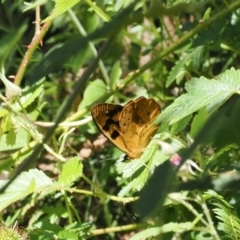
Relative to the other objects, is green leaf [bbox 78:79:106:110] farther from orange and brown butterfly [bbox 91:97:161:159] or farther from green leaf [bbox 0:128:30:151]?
orange and brown butterfly [bbox 91:97:161:159]

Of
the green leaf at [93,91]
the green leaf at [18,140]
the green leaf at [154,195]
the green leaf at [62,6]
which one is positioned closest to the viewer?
the green leaf at [154,195]

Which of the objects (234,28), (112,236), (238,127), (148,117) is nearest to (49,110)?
(112,236)

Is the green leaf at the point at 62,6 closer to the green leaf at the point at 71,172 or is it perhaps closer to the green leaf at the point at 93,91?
the green leaf at the point at 71,172

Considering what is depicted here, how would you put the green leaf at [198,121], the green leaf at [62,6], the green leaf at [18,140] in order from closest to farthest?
the green leaf at [198,121]
the green leaf at [62,6]
the green leaf at [18,140]

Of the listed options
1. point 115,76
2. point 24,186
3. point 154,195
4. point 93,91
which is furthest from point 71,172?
point 154,195

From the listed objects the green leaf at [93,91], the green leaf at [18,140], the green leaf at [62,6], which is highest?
the green leaf at [62,6]

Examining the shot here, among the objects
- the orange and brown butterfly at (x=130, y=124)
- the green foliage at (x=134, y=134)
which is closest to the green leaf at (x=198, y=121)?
the green foliage at (x=134, y=134)

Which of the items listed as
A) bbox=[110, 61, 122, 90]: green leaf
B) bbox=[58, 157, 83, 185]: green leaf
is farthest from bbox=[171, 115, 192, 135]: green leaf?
bbox=[110, 61, 122, 90]: green leaf
